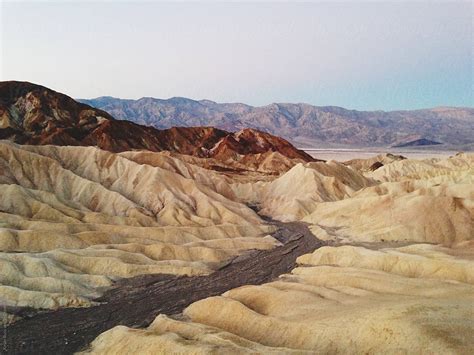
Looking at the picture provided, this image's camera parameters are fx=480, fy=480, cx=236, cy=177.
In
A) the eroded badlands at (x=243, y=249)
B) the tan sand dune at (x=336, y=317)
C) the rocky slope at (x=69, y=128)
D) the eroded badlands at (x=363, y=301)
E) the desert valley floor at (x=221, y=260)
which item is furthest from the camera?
the rocky slope at (x=69, y=128)

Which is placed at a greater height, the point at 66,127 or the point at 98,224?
the point at 66,127

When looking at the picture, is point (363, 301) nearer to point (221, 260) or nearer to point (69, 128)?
point (221, 260)

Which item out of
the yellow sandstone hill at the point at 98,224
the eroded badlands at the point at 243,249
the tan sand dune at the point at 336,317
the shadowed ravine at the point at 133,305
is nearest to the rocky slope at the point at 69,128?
the yellow sandstone hill at the point at 98,224

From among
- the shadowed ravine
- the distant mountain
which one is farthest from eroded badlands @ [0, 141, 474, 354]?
the distant mountain

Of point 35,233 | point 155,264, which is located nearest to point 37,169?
point 35,233

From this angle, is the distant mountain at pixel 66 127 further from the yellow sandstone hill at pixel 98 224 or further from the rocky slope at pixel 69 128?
the yellow sandstone hill at pixel 98 224

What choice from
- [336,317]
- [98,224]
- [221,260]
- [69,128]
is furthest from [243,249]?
[69,128]

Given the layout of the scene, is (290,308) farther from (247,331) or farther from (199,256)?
(199,256)
